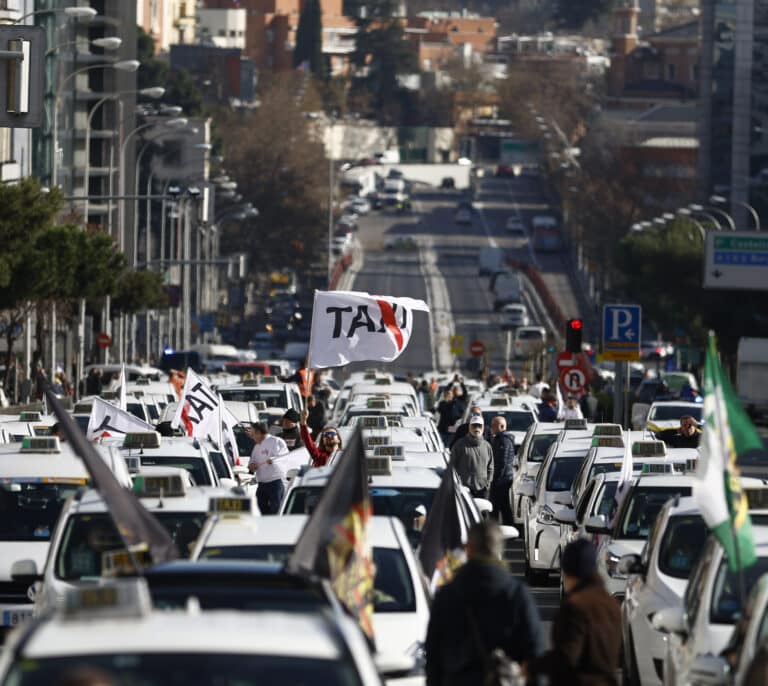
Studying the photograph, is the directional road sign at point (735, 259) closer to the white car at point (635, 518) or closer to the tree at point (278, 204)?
the tree at point (278, 204)

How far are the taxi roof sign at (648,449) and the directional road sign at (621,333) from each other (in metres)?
11.9

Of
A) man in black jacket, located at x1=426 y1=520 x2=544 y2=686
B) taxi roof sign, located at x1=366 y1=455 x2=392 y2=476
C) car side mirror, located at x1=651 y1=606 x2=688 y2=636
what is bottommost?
taxi roof sign, located at x1=366 y1=455 x2=392 y2=476

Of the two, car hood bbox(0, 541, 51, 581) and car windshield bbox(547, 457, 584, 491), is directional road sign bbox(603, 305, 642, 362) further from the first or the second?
car hood bbox(0, 541, 51, 581)

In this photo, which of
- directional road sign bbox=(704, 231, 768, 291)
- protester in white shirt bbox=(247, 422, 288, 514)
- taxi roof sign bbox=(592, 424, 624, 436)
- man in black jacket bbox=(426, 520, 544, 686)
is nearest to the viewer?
man in black jacket bbox=(426, 520, 544, 686)

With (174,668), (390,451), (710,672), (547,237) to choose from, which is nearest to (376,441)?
(390,451)

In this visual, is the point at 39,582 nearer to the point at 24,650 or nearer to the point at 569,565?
the point at 569,565

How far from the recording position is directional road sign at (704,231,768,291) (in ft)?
247

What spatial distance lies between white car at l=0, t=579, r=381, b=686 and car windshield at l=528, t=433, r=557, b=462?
765 inches

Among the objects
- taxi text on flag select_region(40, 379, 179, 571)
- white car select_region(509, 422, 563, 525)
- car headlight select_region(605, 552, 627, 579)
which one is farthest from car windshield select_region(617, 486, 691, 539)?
white car select_region(509, 422, 563, 525)

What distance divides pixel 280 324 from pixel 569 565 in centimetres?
10913

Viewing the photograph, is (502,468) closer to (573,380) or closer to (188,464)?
(188,464)

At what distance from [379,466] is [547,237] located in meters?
144

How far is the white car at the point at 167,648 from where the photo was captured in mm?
7336

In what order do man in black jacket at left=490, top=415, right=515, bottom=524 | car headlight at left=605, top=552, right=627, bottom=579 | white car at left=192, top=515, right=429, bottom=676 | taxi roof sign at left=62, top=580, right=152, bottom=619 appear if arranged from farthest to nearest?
man in black jacket at left=490, top=415, right=515, bottom=524, car headlight at left=605, top=552, right=627, bottom=579, white car at left=192, top=515, right=429, bottom=676, taxi roof sign at left=62, top=580, right=152, bottom=619
